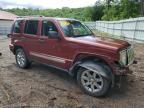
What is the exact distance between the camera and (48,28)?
678 cm

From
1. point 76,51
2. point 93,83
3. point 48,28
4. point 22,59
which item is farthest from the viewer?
point 22,59

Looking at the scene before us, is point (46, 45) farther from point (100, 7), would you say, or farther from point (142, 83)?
point (100, 7)

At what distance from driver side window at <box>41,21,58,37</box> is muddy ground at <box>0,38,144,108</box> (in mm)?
1421

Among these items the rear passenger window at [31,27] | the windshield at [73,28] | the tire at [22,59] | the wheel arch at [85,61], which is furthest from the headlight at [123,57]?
the tire at [22,59]

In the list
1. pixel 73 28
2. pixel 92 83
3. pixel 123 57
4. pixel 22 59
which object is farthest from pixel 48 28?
pixel 123 57

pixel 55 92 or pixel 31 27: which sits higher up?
pixel 31 27

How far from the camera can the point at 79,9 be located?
3061 inches

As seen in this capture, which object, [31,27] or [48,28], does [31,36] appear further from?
[48,28]

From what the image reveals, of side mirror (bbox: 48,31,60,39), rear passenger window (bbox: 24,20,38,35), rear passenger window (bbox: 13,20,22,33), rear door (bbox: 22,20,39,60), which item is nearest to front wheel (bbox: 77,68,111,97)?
side mirror (bbox: 48,31,60,39)

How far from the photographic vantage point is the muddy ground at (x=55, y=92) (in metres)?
5.04

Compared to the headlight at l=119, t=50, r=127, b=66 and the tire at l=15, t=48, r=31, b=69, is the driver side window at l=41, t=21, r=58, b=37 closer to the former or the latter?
the tire at l=15, t=48, r=31, b=69

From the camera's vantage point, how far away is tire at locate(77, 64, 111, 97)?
5.29 m

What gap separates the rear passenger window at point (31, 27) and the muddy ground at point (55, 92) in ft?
4.62

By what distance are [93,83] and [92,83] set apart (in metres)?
0.03
